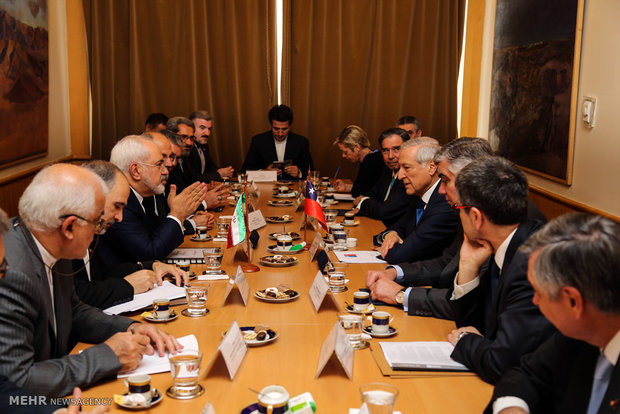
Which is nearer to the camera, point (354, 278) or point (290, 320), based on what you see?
point (290, 320)

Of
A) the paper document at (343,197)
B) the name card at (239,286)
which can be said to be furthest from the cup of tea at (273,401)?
the paper document at (343,197)

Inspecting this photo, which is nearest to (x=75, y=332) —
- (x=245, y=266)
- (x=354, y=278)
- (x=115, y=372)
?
(x=115, y=372)

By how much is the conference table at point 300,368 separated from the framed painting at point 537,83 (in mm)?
2881

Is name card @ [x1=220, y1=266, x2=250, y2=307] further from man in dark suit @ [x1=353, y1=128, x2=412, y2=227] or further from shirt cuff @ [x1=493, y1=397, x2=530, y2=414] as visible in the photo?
man in dark suit @ [x1=353, y1=128, x2=412, y2=227]

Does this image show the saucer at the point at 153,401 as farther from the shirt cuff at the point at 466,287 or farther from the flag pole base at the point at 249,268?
the flag pole base at the point at 249,268

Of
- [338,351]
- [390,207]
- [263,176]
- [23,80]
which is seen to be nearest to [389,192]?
[390,207]

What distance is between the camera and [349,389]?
1.93 meters

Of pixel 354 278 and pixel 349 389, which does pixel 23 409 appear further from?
pixel 354 278

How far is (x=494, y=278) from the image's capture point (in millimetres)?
2430

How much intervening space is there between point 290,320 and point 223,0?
6.04 meters

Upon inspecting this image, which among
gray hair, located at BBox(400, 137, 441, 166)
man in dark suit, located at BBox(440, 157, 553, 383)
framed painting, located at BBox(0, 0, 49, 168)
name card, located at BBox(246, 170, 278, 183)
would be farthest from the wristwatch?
name card, located at BBox(246, 170, 278, 183)

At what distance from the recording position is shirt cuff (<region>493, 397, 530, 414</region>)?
1.73 m

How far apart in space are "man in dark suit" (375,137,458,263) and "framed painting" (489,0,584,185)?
1670 mm

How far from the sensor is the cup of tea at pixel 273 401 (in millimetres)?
1606
